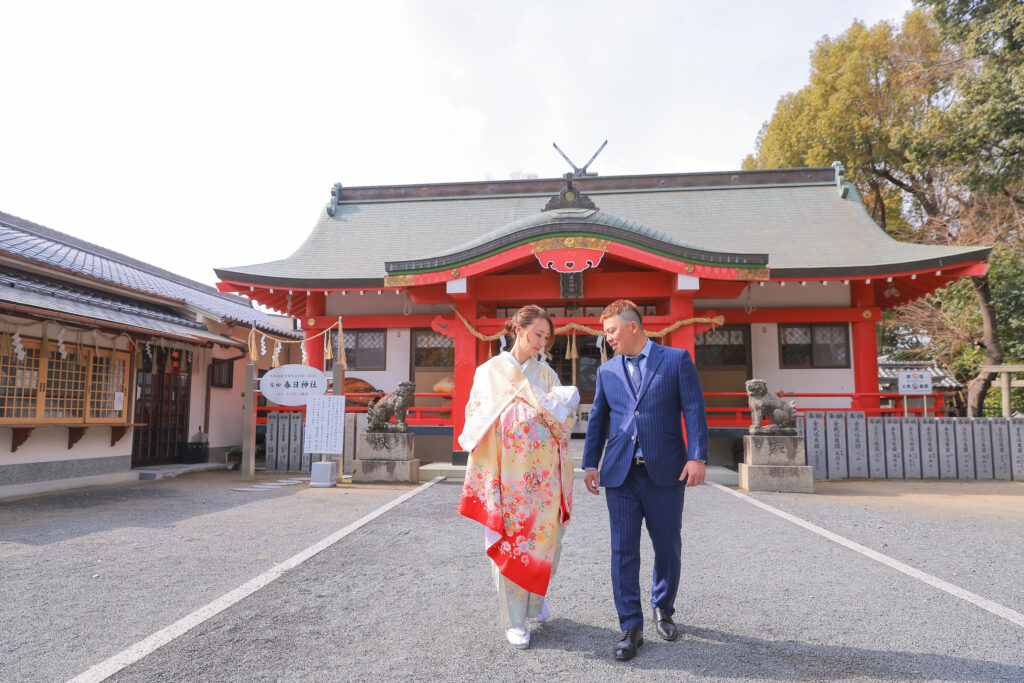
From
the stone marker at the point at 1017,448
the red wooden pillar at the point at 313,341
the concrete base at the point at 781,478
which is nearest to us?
the concrete base at the point at 781,478

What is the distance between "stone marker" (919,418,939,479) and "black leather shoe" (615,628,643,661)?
30.8 ft

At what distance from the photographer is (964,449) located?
9.90 metres

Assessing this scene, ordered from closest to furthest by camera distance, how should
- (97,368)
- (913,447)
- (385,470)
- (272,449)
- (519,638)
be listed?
1. (519,638)
2. (385,470)
3. (97,368)
4. (913,447)
5. (272,449)

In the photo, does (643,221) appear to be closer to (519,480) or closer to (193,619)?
(519,480)

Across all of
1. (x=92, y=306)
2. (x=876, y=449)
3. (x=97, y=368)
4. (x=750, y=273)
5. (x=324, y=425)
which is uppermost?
(x=750, y=273)

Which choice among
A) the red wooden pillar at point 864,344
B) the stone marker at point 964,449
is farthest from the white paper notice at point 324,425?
the stone marker at point 964,449

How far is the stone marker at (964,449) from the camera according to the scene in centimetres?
983

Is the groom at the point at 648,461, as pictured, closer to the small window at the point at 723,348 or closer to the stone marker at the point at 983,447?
the stone marker at the point at 983,447

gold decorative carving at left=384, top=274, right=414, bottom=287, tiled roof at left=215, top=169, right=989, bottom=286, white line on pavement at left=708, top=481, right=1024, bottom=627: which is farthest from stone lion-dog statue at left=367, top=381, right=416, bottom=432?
white line on pavement at left=708, top=481, right=1024, bottom=627

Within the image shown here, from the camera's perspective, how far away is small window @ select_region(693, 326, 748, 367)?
12719 mm

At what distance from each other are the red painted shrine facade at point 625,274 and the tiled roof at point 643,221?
0.05 meters

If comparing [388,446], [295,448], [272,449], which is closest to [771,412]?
[388,446]

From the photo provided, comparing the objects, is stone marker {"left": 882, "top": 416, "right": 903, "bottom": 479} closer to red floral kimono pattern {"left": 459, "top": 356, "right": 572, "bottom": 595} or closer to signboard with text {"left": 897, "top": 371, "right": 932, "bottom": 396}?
signboard with text {"left": 897, "top": 371, "right": 932, "bottom": 396}

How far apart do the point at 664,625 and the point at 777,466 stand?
248 inches
